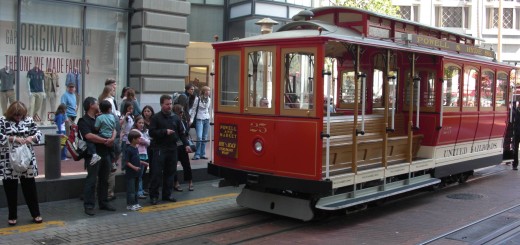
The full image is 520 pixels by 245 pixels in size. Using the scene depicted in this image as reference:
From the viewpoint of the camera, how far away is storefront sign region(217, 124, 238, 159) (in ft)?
27.2

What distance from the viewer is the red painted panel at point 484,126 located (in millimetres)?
11403

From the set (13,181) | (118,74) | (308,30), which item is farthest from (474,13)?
(13,181)

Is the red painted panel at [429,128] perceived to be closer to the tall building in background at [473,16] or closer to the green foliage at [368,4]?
the green foliage at [368,4]

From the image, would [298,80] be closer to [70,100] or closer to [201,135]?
[201,135]

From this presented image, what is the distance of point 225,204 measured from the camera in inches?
359

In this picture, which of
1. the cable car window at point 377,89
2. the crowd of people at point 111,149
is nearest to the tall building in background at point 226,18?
the cable car window at point 377,89

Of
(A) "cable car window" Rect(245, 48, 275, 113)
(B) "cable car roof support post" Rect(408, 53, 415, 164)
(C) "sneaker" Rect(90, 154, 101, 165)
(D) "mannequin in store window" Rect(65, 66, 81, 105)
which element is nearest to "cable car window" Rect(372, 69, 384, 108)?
(B) "cable car roof support post" Rect(408, 53, 415, 164)

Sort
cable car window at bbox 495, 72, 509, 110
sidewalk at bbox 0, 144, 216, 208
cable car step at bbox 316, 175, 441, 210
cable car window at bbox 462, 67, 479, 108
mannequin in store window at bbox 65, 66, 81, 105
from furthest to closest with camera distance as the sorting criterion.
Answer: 1. mannequin in store window at bbox 65, 66, 81, 105
2. cable car window at bbox 495, 72, 509, 110
3. cable car window at bbox 462, 67, 479, 108
4. sidewalk at bbox 0, 144, 216, 208
5. cable car step at bbox 316, 175, 441, 210

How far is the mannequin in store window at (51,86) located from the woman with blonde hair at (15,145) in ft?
25.2

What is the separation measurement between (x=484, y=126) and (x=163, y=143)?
6977 mm

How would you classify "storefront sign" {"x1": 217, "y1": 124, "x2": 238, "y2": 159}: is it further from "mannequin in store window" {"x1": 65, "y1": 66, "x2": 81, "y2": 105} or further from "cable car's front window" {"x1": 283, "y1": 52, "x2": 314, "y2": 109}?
"mannequin in store window" {"x1": 65, "y1": 66, "x2": 81, "y2": 105}

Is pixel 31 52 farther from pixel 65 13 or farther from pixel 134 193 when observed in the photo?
pixel 134 193

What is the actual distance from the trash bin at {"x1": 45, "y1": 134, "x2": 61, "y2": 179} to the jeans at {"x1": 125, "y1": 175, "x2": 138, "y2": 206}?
48.5 inches

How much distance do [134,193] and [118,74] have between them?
8.17 meters
